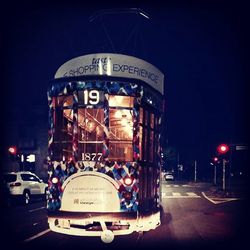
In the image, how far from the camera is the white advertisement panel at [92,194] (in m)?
7.98

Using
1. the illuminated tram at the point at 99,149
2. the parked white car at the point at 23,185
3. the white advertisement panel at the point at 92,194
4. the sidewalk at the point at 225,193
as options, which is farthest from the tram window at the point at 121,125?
the sidewalk at the point at 225,193

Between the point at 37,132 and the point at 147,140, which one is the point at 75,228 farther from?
the point at 37,132

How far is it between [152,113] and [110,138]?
158cm

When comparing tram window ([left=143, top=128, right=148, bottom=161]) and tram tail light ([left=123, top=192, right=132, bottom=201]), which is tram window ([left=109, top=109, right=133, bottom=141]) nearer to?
tram window ([left=143, top=128, right=148, bottom=161])

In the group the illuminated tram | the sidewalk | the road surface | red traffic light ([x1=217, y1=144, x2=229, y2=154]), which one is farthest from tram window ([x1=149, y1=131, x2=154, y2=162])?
the sidewalk

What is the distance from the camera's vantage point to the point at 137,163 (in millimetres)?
8336

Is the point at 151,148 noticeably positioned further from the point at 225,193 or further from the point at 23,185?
the point at 225,193

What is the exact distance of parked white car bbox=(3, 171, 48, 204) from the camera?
19.7m

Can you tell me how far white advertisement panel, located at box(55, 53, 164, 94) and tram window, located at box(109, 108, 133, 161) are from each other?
941mm

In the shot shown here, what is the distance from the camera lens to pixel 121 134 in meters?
8.52

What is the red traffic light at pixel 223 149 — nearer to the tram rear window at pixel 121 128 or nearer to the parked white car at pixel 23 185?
the parked white car at pixel 23 185

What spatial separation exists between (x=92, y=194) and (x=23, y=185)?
42.6 ft

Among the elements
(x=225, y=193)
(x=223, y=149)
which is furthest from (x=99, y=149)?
(x=225, y=193)

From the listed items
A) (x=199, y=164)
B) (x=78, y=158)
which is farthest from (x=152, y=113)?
(x=199, y=164)
